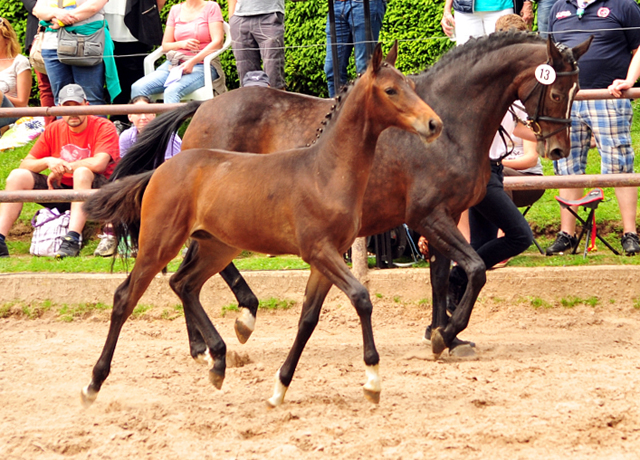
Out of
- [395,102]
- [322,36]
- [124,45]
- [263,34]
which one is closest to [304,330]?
[395,102]

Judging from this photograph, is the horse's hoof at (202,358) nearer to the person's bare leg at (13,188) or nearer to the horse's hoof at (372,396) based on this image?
the horse's hoof at (372,396)

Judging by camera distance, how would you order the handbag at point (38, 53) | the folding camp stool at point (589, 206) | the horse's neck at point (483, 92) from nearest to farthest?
the horse's neck at point (483, 92)
the folding camp stool at point (589, 206)
the handbag at point (38, 53)

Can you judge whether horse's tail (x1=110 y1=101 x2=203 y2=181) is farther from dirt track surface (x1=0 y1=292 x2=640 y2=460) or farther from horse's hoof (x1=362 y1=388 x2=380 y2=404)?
horse's hoof (x1=362 y1=388 x2=380 y2=404)

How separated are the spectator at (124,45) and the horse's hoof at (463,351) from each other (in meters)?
5.34

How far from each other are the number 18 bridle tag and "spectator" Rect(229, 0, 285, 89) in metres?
3.28

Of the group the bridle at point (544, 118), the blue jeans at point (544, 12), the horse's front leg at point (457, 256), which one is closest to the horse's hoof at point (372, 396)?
the horse's front leg at point (457, 256)

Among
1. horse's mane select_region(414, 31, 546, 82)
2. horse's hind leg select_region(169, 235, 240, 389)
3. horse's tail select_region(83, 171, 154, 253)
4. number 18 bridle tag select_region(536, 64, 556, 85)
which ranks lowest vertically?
horse's hind leg select_region(169, 235, 240, 389)

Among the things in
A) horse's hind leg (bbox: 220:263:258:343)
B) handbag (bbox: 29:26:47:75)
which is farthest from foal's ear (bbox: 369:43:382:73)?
handbag (bbox: 29:26:47:75)

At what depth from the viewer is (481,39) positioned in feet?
15.5

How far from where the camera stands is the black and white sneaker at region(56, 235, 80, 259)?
22.4 ft

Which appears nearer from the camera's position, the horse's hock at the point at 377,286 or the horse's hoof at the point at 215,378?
the horse's hoof at the point at 215,378

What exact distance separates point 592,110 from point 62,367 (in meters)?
4.39

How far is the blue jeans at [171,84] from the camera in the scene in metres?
7.70

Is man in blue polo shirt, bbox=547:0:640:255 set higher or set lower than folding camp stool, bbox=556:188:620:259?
higher
